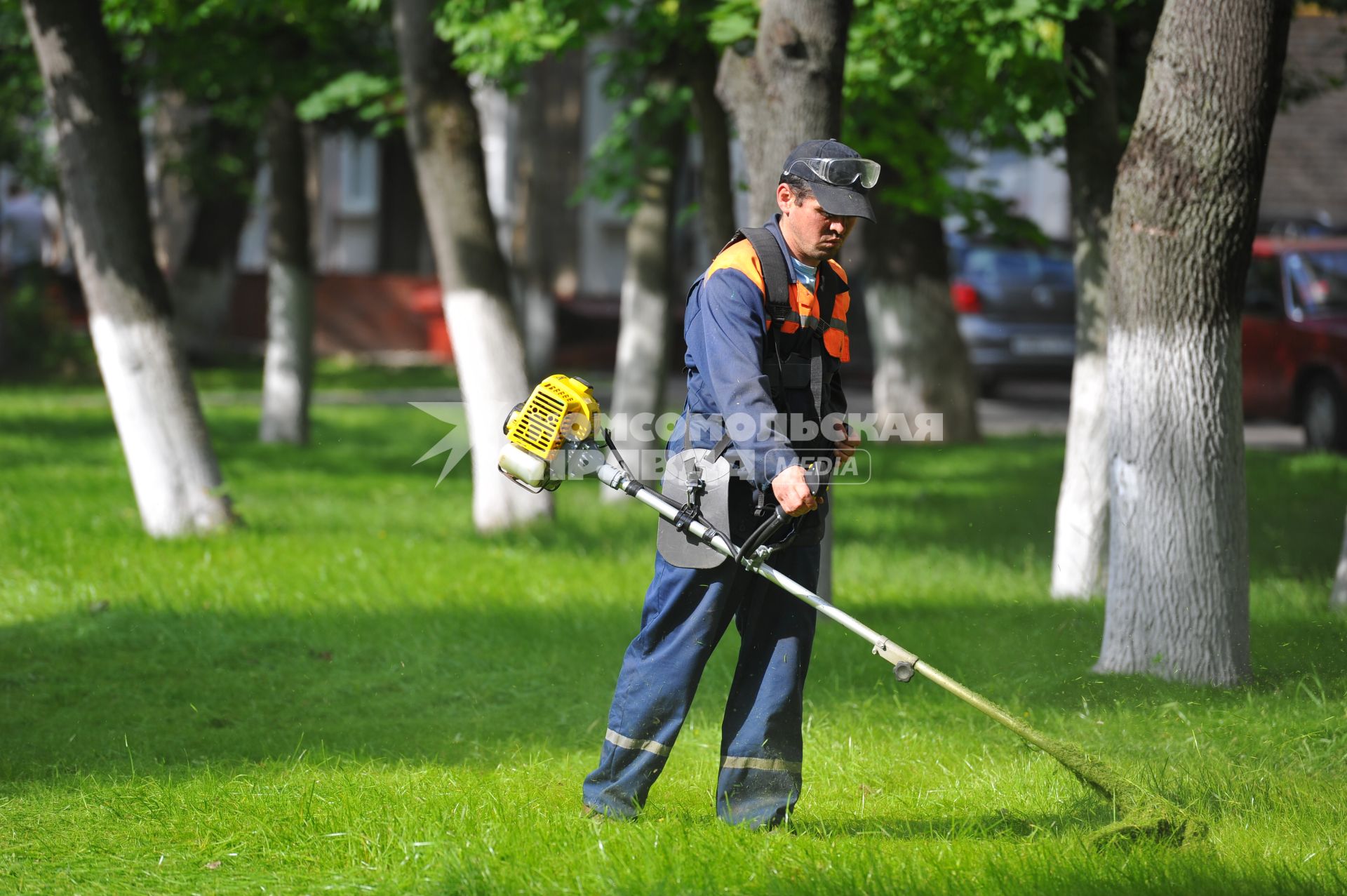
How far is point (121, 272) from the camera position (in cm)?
914

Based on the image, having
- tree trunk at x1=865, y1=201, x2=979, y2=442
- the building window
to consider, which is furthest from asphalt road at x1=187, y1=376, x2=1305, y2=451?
the building window

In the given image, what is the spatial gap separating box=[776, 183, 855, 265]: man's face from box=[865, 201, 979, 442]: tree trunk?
1013 centimetres

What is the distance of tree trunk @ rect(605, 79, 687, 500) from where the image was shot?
38.3 feet

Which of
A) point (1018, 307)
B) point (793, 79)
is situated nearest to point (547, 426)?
point (793, 79)

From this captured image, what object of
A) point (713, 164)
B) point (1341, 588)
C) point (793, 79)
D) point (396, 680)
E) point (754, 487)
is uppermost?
point (793, 79)

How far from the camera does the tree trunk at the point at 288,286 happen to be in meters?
13.5

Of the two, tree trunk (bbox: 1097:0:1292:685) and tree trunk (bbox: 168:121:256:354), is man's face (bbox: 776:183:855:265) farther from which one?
tree trunk (bbox: 168:121:256:354)

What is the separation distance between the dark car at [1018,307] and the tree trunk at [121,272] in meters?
10.9

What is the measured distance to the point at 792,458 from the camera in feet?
13.0

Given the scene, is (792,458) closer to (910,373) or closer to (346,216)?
(910,373)

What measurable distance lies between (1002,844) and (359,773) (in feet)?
6.87

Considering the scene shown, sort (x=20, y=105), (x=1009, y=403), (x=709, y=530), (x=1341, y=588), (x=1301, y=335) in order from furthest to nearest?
(x=1009, y=403), (x=20, y=105), (x=1301, y=335), (x=1341, y=588), (x=709, y=530)

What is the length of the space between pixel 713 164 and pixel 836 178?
6728 mm

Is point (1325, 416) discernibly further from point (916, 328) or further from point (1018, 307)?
point (1018, 307)
